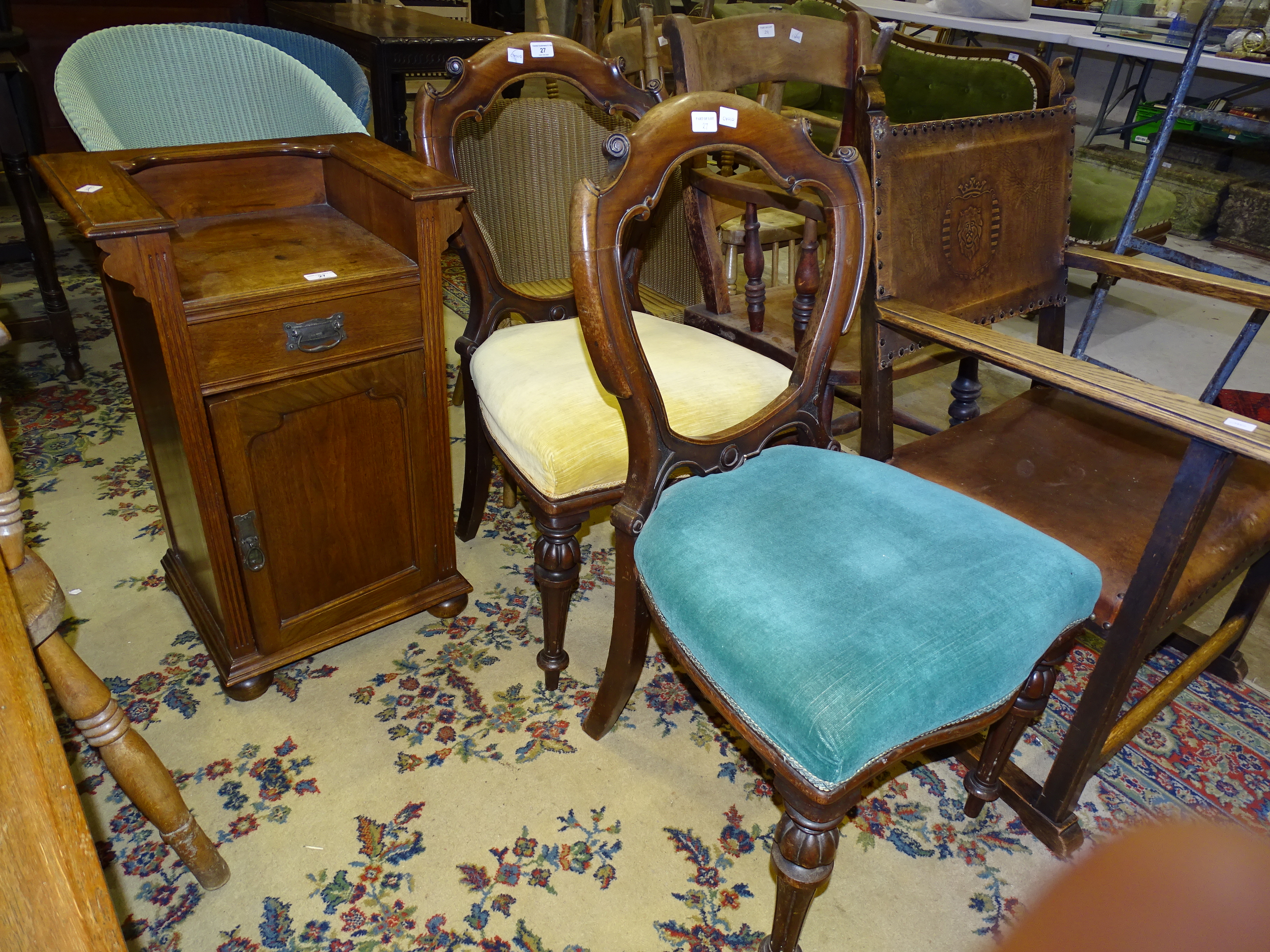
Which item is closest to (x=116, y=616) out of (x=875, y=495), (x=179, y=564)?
(x=179, y=564)

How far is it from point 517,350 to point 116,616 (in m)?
1.01

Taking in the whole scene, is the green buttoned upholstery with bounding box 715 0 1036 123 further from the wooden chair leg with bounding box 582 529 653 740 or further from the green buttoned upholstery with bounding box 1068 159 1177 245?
the wooden chair leg with bounding box 582 529 653 740

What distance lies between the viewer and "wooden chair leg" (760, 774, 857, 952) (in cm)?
97

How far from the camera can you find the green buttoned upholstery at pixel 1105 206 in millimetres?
3115

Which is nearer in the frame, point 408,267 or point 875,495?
point 875,495

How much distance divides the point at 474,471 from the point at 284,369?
0.62m

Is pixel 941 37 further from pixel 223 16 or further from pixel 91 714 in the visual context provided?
pixel 91 714

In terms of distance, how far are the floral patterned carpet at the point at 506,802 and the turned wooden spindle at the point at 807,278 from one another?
74cm

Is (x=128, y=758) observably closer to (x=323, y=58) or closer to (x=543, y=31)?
(x=323, y=58)

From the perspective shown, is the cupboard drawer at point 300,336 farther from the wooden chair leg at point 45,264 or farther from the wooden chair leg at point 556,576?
the wooden chair leg at point 45,264

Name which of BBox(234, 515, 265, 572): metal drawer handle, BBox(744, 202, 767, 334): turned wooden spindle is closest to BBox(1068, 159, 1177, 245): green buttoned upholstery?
BBox(744, 202, 767, 334): turned wooden spindle

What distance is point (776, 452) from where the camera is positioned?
1.29 metres

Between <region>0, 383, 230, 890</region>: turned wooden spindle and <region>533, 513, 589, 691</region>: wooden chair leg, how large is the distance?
610 millimetres

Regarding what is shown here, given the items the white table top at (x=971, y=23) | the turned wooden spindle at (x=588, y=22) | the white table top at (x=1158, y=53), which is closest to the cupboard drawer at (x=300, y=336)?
the turned wooden spindle at (x=588, y=22)
